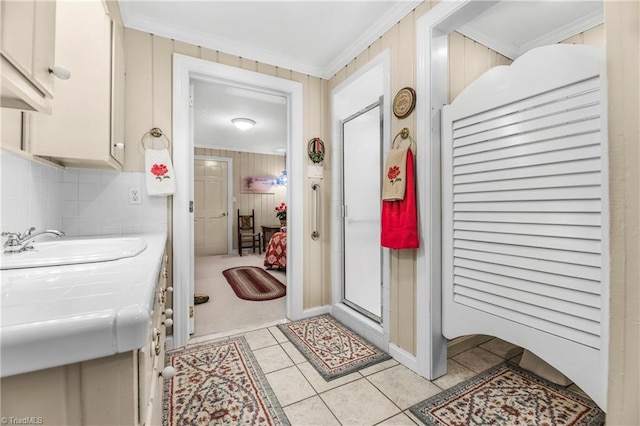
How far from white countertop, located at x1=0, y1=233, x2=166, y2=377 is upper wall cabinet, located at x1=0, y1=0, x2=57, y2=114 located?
444 mm

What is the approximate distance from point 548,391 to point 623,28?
178 cm

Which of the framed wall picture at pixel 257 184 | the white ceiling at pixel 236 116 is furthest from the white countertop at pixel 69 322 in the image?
the framed wall picture at pixel 257 184

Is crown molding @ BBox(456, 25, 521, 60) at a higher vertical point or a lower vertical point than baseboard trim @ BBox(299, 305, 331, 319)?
higher

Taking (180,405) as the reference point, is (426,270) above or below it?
above

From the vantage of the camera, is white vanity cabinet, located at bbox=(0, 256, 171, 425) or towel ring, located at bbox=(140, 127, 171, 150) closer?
white vanity cabinet, located at bbox=(0, 256, 171, 425)

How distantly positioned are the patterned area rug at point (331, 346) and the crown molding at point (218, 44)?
7.48 ft

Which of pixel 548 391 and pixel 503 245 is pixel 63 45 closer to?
pixel 503 245

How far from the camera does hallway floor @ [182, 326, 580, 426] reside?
4.65ft

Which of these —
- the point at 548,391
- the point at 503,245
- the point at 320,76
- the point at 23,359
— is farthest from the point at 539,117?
the point at 320,76

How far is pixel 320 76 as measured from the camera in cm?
269

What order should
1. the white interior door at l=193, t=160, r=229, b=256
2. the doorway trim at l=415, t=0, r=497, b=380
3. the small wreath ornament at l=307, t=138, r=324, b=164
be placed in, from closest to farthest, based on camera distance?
1. the doorway trim at l=415, t=0, r=497, b=380
2. the small wreath ornament at l=307, t=138, r=324, b=164
3. the white interior door at l=193, t=160, r=229, b=256

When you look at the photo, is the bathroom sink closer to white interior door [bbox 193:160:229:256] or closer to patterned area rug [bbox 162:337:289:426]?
patterned area rug [bbox 162:337:289:426]

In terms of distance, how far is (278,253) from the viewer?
4391 millimetres

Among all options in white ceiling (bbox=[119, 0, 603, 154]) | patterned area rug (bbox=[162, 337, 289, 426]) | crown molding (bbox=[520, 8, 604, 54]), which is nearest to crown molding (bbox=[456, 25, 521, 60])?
white ceiling (bbox=[119, 0, 603, 154])
